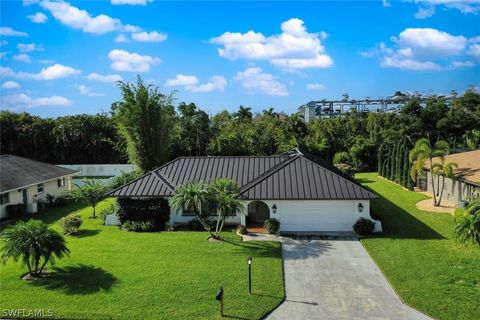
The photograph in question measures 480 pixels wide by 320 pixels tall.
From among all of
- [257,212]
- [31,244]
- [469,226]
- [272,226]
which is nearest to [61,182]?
[257,212]

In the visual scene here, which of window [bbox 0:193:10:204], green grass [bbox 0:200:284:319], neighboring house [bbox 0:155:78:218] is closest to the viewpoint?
green grass [bbox 0:200:284:319]

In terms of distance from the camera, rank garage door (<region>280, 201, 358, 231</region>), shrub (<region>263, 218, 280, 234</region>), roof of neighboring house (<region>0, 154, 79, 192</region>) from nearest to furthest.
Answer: shrub (<region>263, 218, 280, 234</region>) → garage door (<region>280, 201, 358, 231</region>) → roof of neighboring house (<region>0, 154, 79, 192</region>)

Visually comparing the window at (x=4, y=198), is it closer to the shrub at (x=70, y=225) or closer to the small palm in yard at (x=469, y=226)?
the shrub at (x=70, y=225)

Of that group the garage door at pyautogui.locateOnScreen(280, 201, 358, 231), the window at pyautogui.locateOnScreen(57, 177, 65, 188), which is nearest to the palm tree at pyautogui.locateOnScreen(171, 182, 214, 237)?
the garage door at pyautogui.locateOnScreen(280, 201, 358, 231)

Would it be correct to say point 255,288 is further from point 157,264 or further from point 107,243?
point 107,243

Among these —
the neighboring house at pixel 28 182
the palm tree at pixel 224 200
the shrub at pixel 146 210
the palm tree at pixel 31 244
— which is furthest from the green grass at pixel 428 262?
the neighboring house at pixel 28 182

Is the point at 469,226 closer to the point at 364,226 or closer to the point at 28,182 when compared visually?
the point at 364,226

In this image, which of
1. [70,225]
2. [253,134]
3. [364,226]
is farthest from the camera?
[253,134]

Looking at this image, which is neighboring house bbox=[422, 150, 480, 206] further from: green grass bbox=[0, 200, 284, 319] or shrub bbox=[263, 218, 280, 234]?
green grass bbox=[0, 200, 284, 319]
